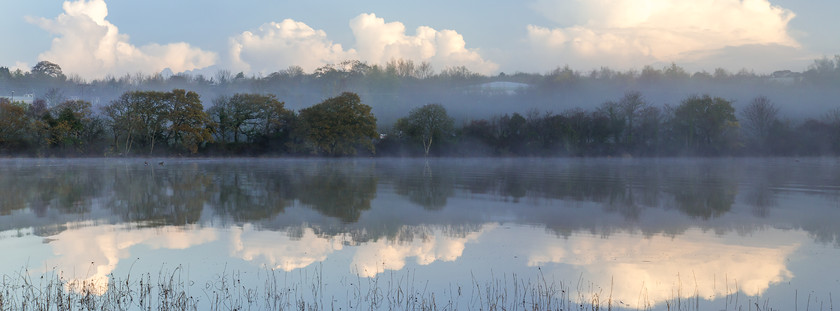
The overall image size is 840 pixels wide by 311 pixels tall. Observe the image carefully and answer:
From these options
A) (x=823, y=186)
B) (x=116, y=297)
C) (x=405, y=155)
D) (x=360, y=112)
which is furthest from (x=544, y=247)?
(x=405, y=155)

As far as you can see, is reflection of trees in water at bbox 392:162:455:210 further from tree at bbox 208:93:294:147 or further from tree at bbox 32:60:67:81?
tree at bbox 32:60:67:81

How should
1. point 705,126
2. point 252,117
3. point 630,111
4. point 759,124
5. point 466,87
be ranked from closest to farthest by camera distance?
point 252,117, point 705,126, point 630,111, point 759,124, point 466,87

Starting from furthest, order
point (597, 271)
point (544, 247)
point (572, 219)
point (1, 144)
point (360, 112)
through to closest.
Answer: point (360, 112) → point (1, 144) → point (572, 219) → point (544, 247) → point (597, 271)

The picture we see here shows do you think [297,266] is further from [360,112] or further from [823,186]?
[360,112]

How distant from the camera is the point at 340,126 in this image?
7350cm

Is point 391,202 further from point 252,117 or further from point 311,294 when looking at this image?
point 252,117

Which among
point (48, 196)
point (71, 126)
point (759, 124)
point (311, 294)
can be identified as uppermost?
point (759, 124)

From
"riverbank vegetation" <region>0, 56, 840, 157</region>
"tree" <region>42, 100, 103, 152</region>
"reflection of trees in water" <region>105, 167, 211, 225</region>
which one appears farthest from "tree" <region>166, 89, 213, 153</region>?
"reflection of trees in water" <region>105, 167, 211, 225</region>

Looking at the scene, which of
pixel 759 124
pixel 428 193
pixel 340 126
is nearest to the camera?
pixel 428 193

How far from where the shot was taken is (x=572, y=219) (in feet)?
50.3

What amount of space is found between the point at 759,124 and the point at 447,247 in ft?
310

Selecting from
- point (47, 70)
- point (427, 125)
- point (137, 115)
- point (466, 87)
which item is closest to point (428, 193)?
point (427, 125)

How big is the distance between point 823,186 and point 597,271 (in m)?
22.5

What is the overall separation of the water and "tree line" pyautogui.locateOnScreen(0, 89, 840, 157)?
5513 centimetres
